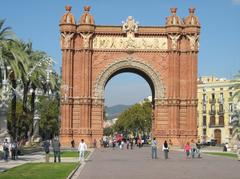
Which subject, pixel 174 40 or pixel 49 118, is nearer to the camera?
pixel 174 40

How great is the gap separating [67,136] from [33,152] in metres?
16.0

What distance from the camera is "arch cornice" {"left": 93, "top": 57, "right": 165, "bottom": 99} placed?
67750 mm

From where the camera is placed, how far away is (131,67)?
68250 millimetres

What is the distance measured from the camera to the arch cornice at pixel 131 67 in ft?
222

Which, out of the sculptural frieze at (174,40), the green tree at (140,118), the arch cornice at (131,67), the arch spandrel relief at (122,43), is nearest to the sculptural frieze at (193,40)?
the sculptural frieze at (174,40)

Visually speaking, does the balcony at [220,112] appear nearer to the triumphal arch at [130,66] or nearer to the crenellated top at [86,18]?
the triumphal arch at [130,66]

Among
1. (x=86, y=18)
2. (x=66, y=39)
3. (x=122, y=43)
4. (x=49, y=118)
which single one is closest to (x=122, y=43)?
(x=122, y=43)

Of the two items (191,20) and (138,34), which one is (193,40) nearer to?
(191,20)

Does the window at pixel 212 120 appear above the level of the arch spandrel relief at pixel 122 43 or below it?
below

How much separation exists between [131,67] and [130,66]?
0.30 m

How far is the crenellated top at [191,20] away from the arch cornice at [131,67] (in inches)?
270

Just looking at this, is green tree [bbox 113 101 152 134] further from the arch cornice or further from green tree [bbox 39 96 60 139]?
the arch cornice

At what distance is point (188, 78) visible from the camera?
67750 mm

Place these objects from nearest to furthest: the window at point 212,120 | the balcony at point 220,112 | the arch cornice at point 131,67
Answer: the arch cornice at point 131,67, the balcony at point 220,112, the window at point 212,120
